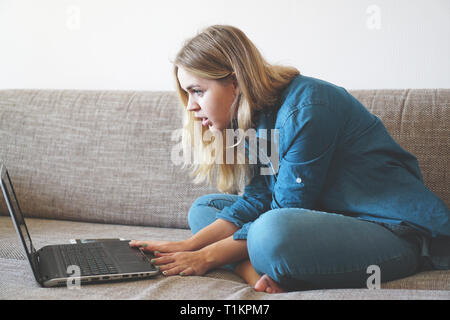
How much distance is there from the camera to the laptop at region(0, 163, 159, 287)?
2.94 feet

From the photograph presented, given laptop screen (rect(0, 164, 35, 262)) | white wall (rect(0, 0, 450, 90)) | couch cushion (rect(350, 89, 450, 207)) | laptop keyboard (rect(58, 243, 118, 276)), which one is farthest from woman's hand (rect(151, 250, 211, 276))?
white wall (rect(0, 0, 450, 90))

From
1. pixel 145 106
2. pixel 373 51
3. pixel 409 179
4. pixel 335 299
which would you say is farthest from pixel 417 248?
pixel 145 106

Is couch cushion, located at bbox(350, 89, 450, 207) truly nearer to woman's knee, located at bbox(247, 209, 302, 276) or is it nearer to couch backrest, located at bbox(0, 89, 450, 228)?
couch backrest, located at bbox(0, 89, 450, 228)

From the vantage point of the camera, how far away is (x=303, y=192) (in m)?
0.98

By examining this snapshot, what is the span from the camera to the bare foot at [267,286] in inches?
35.4

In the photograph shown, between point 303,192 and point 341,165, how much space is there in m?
0.12

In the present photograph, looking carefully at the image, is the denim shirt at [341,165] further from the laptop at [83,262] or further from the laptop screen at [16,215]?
the laptop screen at [16,215]

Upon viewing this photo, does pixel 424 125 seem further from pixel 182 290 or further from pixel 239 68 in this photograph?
pixel 182 290

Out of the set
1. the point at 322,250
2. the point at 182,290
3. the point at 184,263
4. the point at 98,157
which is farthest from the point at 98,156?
the point at 322,250

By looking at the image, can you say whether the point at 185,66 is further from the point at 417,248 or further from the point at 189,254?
the point at 417,248

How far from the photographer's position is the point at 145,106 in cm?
153

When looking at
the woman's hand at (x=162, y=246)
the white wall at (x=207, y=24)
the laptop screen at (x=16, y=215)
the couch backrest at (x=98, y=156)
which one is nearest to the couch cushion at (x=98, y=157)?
the couch backrest at (x=98, y=156)

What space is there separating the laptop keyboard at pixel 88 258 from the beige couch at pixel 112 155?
19 cm
